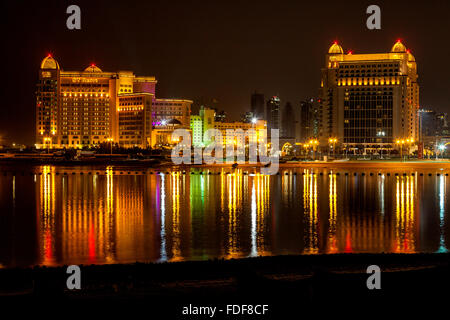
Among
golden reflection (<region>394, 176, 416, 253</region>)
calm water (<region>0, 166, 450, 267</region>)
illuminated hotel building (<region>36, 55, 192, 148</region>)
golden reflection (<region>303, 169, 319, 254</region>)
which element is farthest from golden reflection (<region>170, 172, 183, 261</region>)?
illuminated hotel building (<region>36, 55, 192, 148</region>)

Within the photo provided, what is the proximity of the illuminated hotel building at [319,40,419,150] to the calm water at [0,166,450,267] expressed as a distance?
89.7 m

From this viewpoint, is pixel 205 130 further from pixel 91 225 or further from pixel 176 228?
pixel 176 228

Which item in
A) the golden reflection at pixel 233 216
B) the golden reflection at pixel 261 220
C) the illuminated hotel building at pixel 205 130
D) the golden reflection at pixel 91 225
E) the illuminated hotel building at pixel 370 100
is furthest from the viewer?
the illuminated hotel building at pixel 205 130

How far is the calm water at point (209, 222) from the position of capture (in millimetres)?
16469

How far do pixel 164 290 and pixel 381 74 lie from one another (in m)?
124

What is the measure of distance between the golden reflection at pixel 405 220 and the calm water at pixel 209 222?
0.11 feet

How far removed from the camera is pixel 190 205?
28156mm

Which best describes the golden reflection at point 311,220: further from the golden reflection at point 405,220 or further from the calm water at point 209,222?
the golden reflection at point 405,220

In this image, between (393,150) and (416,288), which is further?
(393,150)

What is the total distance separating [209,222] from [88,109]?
139151 mm

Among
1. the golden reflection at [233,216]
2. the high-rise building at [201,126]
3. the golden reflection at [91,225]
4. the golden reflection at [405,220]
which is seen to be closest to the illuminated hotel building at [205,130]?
the high-rise building at [201,126]

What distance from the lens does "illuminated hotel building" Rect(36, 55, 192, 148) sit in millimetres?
147625
